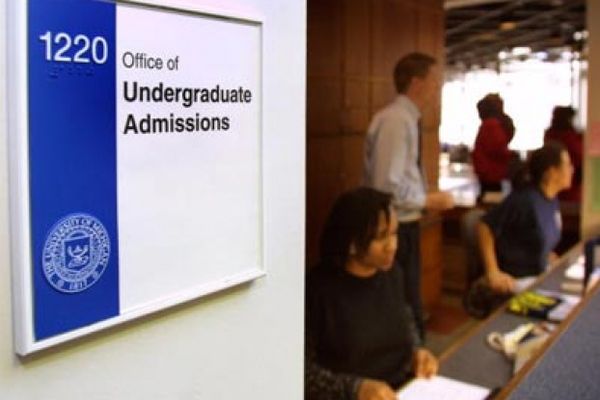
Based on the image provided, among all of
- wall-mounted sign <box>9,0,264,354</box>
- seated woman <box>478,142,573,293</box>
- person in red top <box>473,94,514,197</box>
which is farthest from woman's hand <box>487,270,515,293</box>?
wall-mounted sign <box>9,0,264,354</box>

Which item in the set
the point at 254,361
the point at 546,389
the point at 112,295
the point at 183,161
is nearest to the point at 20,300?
the point at 112,295

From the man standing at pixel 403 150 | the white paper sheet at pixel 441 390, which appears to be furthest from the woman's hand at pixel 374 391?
the man standing at pixel 403 150

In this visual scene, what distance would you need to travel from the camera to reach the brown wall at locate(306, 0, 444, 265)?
2783 millimetres

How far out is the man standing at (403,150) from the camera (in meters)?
A: 2.27

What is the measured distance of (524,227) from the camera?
2383 millimetres

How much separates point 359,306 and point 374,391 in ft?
0.73

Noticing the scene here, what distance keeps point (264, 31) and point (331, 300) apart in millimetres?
990

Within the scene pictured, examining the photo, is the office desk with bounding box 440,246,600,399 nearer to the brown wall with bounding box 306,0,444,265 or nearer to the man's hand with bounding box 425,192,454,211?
the man's hand with bounding box 425,192,454,211

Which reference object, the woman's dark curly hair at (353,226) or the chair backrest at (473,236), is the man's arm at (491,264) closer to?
the chair backrest at (473,236)

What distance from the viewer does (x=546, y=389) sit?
98 centimetres

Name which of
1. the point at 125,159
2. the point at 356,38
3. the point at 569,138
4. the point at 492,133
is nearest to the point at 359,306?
the point at 492,133

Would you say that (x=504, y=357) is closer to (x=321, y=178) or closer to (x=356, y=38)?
(x=321, y=178)

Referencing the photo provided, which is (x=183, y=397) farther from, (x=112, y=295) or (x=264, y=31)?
(x=264, y=31)

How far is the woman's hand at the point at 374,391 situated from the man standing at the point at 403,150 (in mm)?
760
